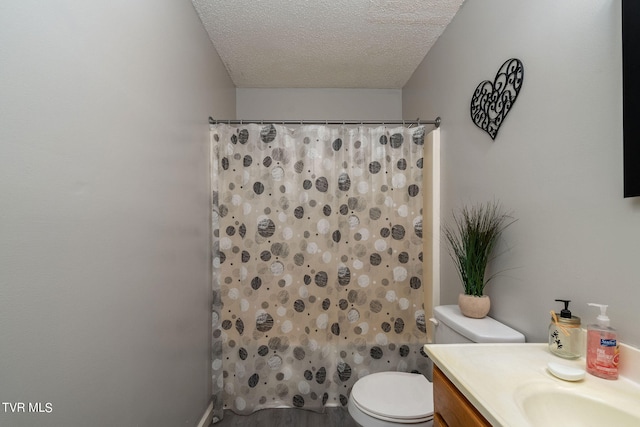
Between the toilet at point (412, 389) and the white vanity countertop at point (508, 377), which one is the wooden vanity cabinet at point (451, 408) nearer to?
the white vanity countertop at point (508, 377)

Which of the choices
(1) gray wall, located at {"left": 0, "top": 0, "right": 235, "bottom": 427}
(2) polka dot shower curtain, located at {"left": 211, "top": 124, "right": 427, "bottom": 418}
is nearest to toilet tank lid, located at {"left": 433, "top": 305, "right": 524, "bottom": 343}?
(2) polka dot shower curtain, located at {"left": 211, "top": 124, "right": 427, "bottom": 418}

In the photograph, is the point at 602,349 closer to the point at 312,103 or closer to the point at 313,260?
the point at 313,260

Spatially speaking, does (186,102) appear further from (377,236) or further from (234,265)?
(377,236)

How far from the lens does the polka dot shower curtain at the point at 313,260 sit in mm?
2041

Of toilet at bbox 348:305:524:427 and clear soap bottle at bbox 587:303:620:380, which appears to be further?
toilet at bbox 348:305:524:427

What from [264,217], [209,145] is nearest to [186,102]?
[209,145]

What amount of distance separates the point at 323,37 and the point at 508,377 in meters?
2.11

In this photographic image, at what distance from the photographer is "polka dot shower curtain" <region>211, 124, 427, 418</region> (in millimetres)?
2041

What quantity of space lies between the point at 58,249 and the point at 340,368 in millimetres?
1815

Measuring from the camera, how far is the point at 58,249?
797 millimetres

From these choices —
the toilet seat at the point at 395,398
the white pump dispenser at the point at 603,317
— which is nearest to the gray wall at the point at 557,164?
the white pump dispenser at the point at 603,317

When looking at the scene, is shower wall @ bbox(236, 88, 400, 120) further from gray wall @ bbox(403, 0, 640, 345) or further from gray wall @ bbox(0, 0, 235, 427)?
gray wall @ bbox(403, 0, 640, 345)

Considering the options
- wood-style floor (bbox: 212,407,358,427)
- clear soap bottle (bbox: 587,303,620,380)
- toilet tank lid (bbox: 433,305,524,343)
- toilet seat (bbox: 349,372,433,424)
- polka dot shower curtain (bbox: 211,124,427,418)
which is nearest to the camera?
clear soap bottle (bbox: 587,303,620,380)

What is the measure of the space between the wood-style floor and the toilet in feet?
1.94
